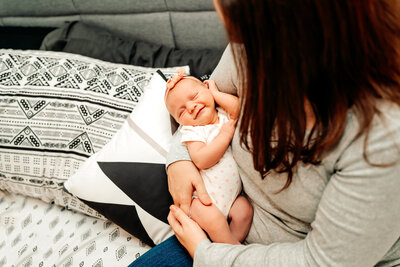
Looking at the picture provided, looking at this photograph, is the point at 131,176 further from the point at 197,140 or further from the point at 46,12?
the point at 46,12

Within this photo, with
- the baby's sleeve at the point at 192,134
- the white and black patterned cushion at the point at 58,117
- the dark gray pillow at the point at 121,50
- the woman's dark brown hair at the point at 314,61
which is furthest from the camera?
the dark gray pillow at the point at 121,50

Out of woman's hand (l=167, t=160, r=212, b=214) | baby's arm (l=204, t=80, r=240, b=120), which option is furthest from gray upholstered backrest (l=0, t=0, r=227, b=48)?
woman's hand (l=167, t=160, r=212, b=214)

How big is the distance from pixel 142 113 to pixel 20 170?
633 millimetres

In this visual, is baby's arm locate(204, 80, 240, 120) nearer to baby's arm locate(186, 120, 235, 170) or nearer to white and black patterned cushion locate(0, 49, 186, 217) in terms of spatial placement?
baby's arm locate(186, 120, 235, 170)

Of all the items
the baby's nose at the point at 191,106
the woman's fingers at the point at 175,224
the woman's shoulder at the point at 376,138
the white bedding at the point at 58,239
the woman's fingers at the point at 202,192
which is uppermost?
the woman's shoulder at the point at 376,138

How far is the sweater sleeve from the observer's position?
538 millimetres

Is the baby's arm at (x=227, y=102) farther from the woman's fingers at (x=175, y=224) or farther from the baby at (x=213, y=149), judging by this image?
the woman's fingers at (x=175, y=224)

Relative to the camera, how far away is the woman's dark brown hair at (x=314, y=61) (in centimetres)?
52

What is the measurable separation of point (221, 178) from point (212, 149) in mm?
91

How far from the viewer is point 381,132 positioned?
0.54m

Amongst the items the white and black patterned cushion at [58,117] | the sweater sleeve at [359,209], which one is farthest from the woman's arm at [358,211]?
the white and black patterned cushion at [58,117]

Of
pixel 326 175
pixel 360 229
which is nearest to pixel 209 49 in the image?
pixel 326 175

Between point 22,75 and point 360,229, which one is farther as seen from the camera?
point 22,75

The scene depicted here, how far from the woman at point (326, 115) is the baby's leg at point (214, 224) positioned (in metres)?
0.12
